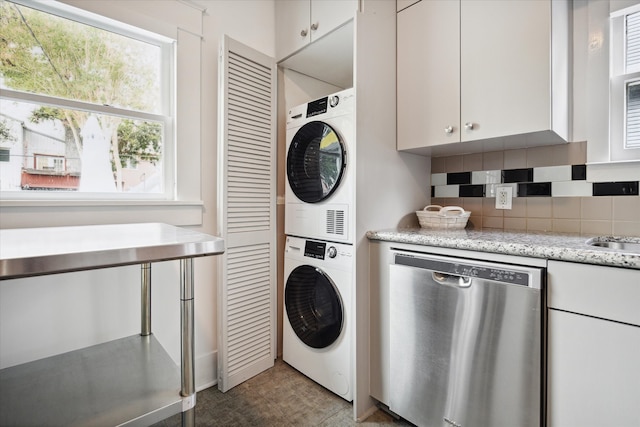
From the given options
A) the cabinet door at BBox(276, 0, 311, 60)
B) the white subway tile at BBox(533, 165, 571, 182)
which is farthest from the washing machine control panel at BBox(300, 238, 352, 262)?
the cabinet door at BBox(276, 0, 311, 60)

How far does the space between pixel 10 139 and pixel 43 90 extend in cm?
28

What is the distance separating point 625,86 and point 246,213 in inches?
83.5

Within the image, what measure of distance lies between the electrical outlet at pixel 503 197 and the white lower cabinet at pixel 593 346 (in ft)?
2.83

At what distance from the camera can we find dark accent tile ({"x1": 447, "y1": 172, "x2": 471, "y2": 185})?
81.2 inches

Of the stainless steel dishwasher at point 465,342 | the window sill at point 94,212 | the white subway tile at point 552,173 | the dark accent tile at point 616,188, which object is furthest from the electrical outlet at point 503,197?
the window sill at point 94,212

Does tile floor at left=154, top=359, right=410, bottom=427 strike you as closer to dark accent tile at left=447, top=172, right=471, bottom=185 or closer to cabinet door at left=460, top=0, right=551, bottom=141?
dark accent tile at left=447, top=172, right=471, bottom=185

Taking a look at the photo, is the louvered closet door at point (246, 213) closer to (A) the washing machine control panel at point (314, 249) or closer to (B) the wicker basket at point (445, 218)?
(A) the washing machine control panel at point (314, 249)

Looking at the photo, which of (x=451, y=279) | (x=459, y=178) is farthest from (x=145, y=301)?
(x=459, y=178)

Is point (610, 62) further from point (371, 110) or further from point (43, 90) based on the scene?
point (43, 90)

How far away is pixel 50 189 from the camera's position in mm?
1548

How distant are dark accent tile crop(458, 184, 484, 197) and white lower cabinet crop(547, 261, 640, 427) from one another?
97cm

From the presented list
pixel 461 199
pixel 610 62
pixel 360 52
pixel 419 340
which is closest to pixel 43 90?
pixel 360 52

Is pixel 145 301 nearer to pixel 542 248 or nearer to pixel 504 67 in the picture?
pixel 542 248

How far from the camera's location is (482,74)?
1591mm
